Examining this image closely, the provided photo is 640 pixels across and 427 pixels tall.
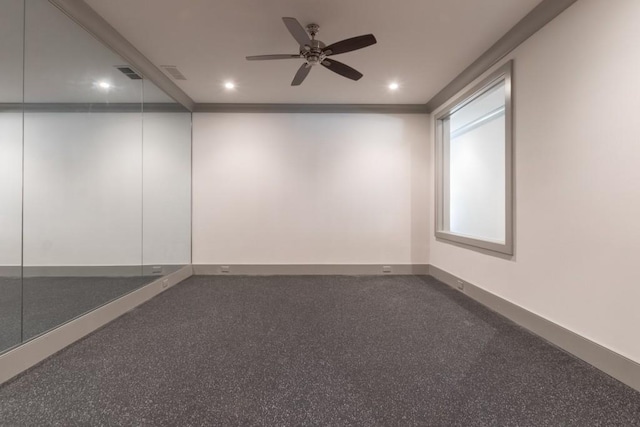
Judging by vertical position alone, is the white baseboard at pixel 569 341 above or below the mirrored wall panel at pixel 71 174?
below

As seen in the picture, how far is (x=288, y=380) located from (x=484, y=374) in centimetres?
128

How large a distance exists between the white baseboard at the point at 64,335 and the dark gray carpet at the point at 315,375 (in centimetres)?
8

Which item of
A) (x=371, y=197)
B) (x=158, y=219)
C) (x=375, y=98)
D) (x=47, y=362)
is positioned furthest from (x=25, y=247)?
(x=375, y=98)

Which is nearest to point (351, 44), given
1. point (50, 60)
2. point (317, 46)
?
point (317, 46)

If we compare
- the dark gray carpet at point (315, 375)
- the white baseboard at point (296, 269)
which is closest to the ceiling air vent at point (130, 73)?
the dark gray carpet at point (315, 375)

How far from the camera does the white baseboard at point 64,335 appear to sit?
1.68 metres

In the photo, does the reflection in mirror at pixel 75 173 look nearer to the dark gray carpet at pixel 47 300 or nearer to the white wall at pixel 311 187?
the dark gray carpet at pixel 47 300

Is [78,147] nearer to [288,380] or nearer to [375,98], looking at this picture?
[288,380]

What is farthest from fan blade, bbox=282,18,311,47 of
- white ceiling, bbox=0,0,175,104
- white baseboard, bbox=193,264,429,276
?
white baseboard, bbox=193,264,429,276

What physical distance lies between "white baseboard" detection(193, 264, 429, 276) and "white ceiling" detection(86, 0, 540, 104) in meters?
2.71

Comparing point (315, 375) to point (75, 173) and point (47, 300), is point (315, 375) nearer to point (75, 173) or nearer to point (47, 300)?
point (47, 300)

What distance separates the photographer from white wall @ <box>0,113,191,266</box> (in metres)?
1.86

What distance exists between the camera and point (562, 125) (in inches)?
80.7

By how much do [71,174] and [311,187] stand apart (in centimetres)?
287
